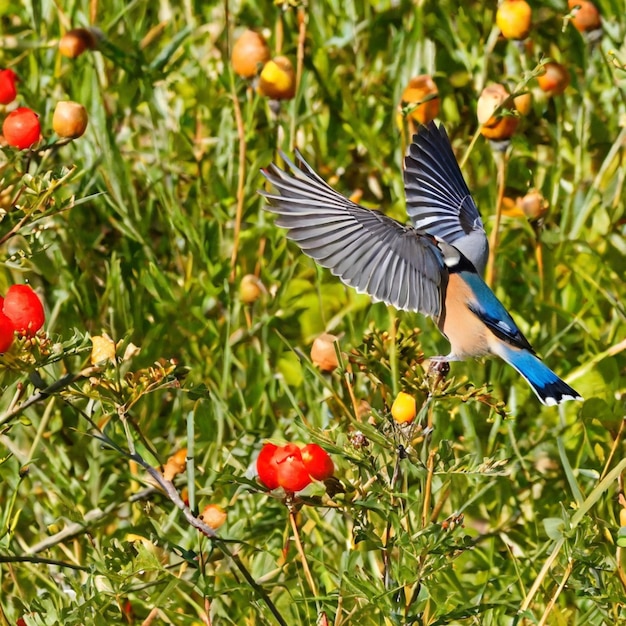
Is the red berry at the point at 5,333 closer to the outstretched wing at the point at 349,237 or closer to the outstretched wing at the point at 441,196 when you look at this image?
the outstretched wing at the point at 349,237

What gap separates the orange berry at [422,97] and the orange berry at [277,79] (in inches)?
7.8

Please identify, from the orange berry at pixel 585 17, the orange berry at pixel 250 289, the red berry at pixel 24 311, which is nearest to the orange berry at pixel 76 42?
the orange berry at pixel 250 289

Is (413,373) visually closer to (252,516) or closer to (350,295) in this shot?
(252,516)

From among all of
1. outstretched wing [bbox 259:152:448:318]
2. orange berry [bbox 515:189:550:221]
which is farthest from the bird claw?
orange berry [bbox 515:189:550:221]

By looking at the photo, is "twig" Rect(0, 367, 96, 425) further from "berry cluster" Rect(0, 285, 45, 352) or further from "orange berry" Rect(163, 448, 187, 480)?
"orange berry" Rect(163, 448, 187, 480)

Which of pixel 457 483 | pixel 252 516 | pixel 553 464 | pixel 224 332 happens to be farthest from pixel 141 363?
pixel 553 464

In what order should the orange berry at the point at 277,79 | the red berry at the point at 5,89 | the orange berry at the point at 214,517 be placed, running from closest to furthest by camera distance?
the orange berry at the point at 214,517, the red berry at the point at 5,89, the orange berry at the point at 277,79

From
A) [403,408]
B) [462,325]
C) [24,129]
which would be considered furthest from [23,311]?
[462,325]

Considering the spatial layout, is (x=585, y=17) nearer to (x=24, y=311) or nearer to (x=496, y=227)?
(x=496, y=227)

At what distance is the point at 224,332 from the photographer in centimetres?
187

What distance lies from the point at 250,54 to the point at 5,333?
977 millimetres

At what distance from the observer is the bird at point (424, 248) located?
1301 mm

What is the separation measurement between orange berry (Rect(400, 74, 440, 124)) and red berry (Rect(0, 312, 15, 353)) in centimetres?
88

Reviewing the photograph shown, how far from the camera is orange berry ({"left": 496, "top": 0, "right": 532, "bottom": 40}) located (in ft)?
5.82
